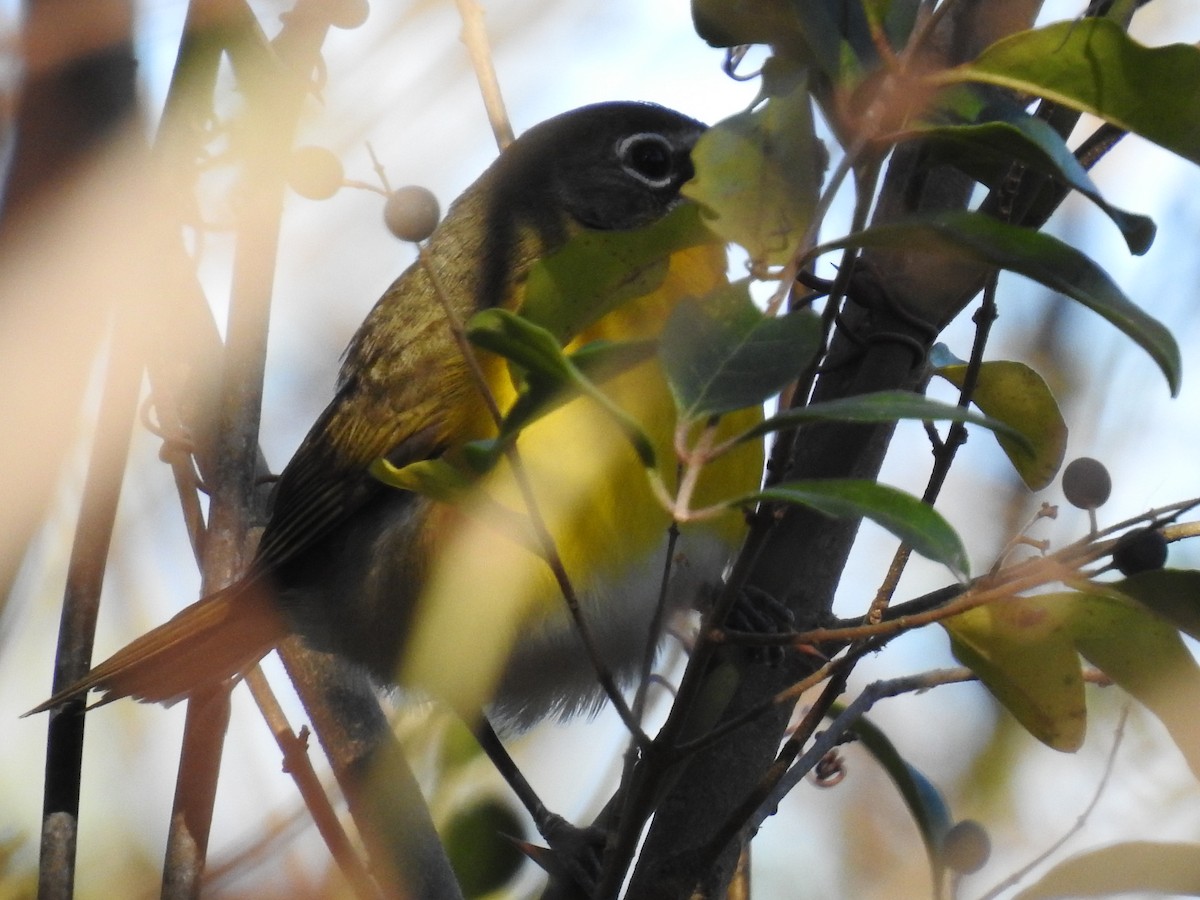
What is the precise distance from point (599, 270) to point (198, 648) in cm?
192

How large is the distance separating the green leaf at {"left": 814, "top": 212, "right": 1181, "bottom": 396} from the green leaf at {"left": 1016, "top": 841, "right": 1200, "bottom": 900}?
32.0 inches

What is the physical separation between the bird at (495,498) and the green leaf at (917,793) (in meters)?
0.46

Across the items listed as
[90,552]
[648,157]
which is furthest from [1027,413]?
[648,157]

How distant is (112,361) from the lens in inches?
84.6

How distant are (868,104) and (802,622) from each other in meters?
0.93

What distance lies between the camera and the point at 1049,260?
1264 millimetres

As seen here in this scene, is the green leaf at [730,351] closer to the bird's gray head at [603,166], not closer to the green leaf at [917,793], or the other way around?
the green leaf at [917,793]

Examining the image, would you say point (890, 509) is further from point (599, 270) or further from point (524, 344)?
point (599, 270)

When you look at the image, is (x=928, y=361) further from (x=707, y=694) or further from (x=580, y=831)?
(x=580, y=831)

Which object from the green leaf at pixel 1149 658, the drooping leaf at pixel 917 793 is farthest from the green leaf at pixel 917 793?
the green leaf at pixel 1149 658

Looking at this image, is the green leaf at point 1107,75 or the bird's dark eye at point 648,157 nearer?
the green leaf at point 1107,75

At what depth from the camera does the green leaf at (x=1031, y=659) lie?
5.38 ft

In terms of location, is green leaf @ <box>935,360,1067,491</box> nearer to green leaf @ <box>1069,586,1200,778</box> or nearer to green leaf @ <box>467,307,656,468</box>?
green leaf @ <box>1069,586,1200,778</box>

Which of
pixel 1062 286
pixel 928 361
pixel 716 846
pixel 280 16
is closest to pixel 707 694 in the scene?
pixel 716 846
